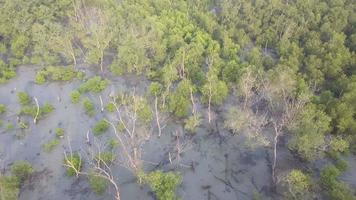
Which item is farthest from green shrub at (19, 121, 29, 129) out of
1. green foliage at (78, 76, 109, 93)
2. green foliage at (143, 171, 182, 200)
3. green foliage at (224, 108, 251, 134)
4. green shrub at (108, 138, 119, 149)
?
green foliage at (224, 108, 251, 134)

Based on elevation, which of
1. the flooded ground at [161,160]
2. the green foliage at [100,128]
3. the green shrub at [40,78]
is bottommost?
the flooded ground at [161,160]

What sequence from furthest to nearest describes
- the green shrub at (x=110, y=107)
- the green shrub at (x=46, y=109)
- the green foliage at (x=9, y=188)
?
the green shrub at (x=110, y=107) → the green shrub at (x=46, y=109) → the green foliage at (x=9, y=188)

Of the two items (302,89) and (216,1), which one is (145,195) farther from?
(216,1)

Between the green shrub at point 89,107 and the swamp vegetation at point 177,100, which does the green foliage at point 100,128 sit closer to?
the swamp vegetation at point 177,100

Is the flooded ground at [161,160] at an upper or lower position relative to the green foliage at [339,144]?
lower

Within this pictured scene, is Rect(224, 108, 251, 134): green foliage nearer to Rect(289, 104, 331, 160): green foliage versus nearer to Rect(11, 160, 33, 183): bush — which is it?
Rect(289, 104, 331, 160): green foliage

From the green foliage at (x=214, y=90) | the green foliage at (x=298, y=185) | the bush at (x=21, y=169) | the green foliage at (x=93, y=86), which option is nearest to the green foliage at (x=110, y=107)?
the green foliage at (x=93, y=86)
